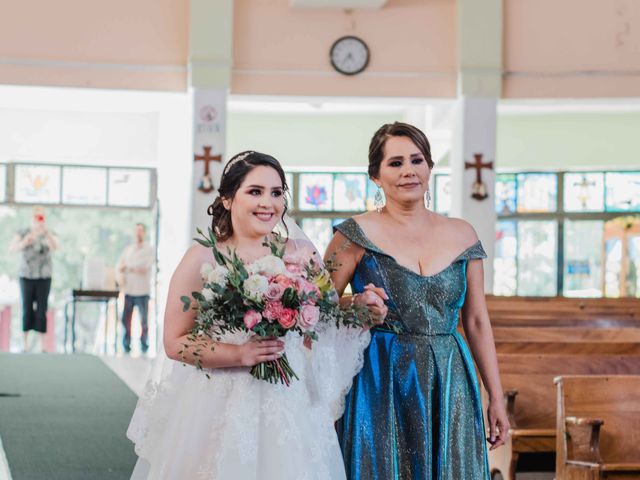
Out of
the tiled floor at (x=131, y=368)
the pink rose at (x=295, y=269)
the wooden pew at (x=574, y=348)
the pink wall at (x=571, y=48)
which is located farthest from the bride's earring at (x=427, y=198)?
the pink wall at (x=571, y=48)

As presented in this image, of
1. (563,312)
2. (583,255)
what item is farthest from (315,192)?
(563,312)

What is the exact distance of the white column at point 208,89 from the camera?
13.9m

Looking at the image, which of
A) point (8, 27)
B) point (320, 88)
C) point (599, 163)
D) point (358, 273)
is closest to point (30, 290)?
point (8, 27)

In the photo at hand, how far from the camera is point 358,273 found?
358 centimetres

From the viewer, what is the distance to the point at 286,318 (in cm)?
312

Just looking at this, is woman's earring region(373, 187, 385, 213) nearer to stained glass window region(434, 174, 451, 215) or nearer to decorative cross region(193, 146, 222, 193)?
decorative cross region(193, 146, 222, 193)

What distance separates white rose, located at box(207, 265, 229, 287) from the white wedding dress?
0.73 ft

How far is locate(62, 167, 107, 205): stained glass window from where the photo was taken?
18.9 meters

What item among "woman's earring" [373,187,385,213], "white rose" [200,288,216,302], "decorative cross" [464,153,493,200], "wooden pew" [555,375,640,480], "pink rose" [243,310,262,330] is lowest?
"wooden pew" [555,375,640,480]

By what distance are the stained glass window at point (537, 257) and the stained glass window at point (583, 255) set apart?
205 millimetres

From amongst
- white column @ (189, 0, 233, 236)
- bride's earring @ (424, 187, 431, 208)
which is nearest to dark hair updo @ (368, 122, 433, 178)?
bride's earring @ (424, 187, 431, 208)

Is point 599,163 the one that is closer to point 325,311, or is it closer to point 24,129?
point 24,129

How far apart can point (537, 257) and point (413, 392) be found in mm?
15753

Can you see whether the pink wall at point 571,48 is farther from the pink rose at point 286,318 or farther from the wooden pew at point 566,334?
the pink rose at point 286,318
